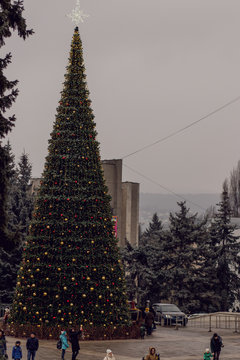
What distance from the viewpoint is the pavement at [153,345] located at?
78.5ft

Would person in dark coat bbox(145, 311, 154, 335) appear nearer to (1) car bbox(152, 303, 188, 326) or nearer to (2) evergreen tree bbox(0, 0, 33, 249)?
(1) car bbox(152, 303, 188, 326)

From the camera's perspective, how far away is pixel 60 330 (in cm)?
2677

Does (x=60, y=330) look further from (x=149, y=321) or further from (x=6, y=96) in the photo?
(x=6, y=96)

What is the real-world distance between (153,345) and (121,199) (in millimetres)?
30689

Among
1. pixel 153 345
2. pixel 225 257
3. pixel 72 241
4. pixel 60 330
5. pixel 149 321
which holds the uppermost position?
pixel 225 257

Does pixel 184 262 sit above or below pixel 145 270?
above

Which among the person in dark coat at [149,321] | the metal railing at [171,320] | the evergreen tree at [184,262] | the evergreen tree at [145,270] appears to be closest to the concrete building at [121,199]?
the evergreen tree at [145,270]

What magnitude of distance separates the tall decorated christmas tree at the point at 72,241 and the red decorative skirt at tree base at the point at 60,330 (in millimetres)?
87

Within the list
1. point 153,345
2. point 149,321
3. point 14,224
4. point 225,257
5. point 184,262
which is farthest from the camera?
point 225,257

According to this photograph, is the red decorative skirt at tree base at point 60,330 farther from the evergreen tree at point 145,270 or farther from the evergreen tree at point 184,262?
the evergreen tree at point 145,270

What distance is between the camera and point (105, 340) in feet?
90.5

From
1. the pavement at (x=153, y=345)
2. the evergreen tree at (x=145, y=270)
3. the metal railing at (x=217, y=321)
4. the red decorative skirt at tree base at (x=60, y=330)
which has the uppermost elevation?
the evergreen tree at (x=145, y=270)

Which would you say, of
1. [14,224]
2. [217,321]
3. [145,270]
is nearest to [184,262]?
[145,270]

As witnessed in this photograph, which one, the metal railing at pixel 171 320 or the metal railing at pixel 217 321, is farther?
the metal railing at pixel 217 321
